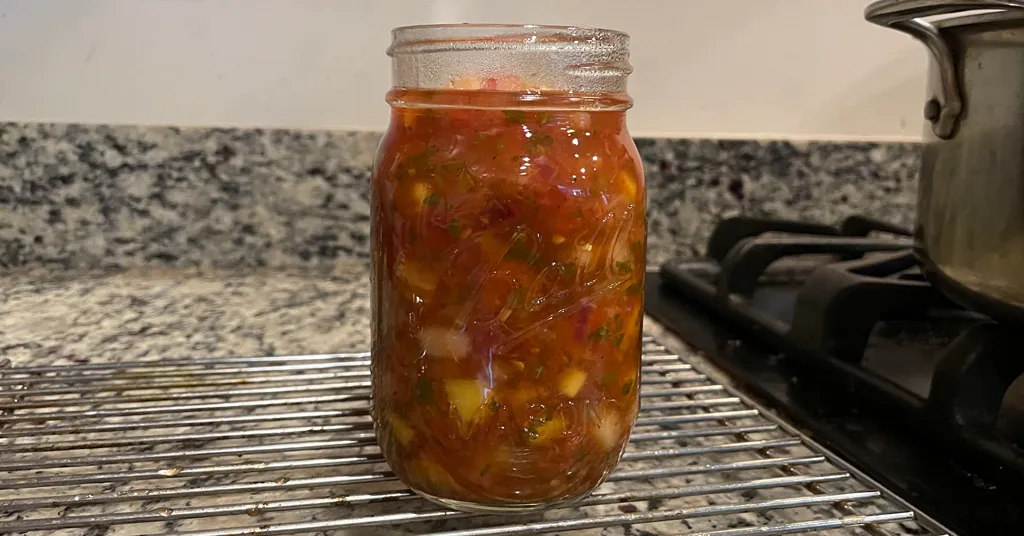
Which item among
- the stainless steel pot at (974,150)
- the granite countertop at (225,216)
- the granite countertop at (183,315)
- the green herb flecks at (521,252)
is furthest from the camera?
the granite countertop at (225,216)

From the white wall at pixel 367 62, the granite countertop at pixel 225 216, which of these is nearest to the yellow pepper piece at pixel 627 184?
the granite countertop at pixel 225 216

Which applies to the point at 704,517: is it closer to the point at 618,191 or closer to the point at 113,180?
the point at 618,191

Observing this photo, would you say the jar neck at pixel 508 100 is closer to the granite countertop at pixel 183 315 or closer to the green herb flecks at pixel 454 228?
the green herb flecks at pixel 454 228

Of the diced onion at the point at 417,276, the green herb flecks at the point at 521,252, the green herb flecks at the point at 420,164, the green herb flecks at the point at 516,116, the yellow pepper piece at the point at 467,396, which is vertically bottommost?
the yellow pepper piece at the point at 467,396

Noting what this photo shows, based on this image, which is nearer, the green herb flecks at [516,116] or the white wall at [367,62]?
the green herb flecks at [516,116]

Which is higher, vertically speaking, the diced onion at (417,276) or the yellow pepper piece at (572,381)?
the diced onion at (417,276)

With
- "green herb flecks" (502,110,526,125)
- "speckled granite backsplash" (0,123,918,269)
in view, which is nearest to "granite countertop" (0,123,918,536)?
"speckled granite backsplash" (0,123,918,269)

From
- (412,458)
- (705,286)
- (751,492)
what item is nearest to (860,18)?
(705,286)

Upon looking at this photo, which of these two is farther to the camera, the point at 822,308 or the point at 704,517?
the point at 822,308
